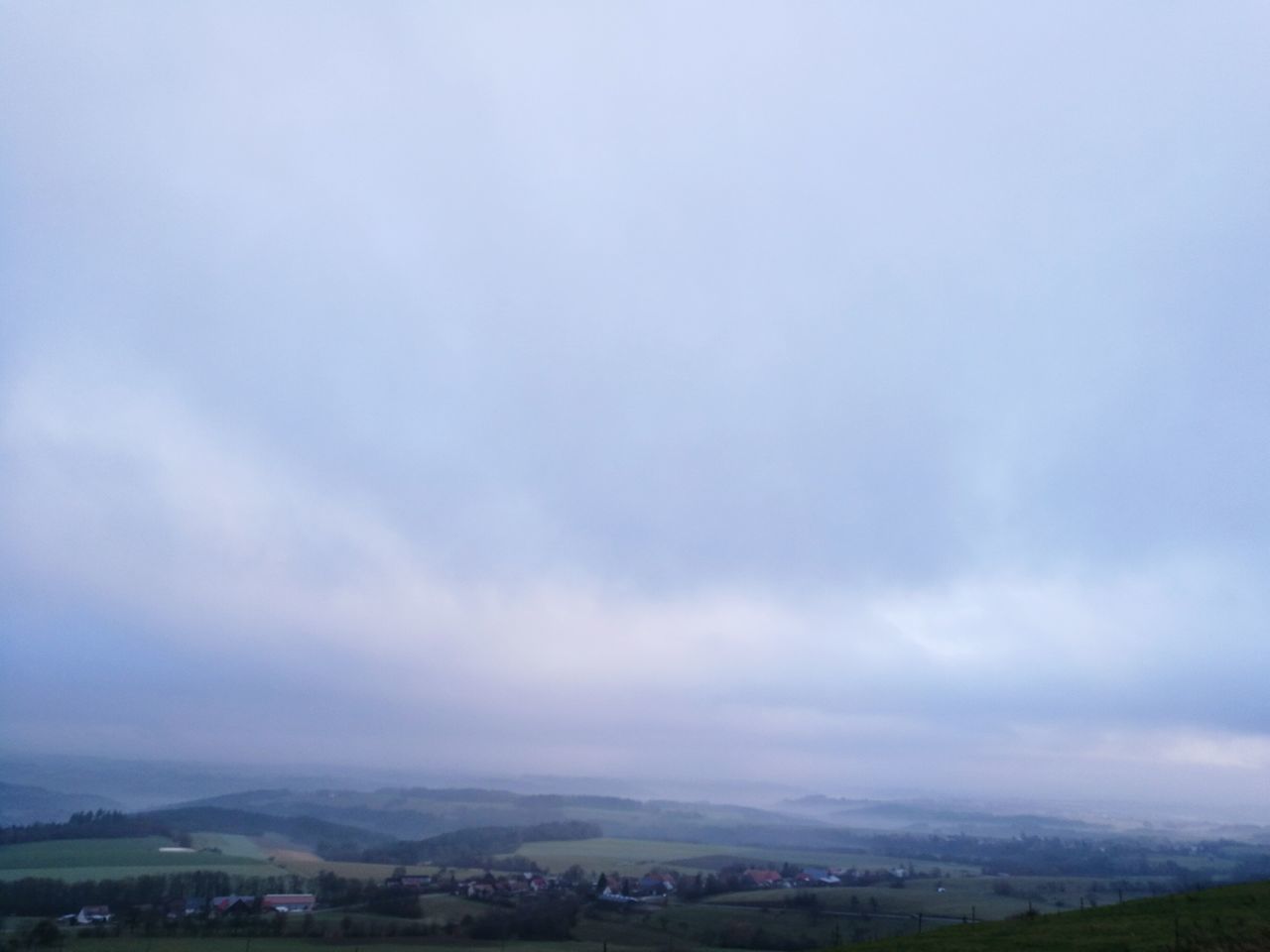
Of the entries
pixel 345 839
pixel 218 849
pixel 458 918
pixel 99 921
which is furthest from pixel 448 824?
pixel 99 921

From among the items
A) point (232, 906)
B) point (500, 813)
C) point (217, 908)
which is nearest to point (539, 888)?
point (232, 906)

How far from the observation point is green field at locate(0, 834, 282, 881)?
28.4 m

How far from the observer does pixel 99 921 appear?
80.5 feet

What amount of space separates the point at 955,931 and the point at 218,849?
31000 millimetres

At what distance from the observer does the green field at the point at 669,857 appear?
45697mm

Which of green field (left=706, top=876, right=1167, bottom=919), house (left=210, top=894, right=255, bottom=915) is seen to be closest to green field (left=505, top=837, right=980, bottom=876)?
green field (left=706, top=876, right=1167, bottom=919)

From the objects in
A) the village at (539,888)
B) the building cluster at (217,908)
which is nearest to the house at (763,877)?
the village at (539,888)

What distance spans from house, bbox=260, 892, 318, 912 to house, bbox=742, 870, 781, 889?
66.6 feet

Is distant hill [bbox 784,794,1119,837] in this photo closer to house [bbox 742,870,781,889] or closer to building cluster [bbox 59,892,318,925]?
house [bbox 742,870,781,889]

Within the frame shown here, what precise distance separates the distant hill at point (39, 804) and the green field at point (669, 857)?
21.3m

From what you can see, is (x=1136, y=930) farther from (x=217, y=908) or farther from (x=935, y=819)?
(x=935, y=819)

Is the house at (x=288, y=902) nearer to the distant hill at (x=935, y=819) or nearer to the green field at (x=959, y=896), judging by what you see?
the green field at (x=959, y=896)

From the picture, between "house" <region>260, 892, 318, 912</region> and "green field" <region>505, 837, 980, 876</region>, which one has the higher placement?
"house" <region>260, 892, 318, 912</region>

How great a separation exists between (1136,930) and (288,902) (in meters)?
24.6
